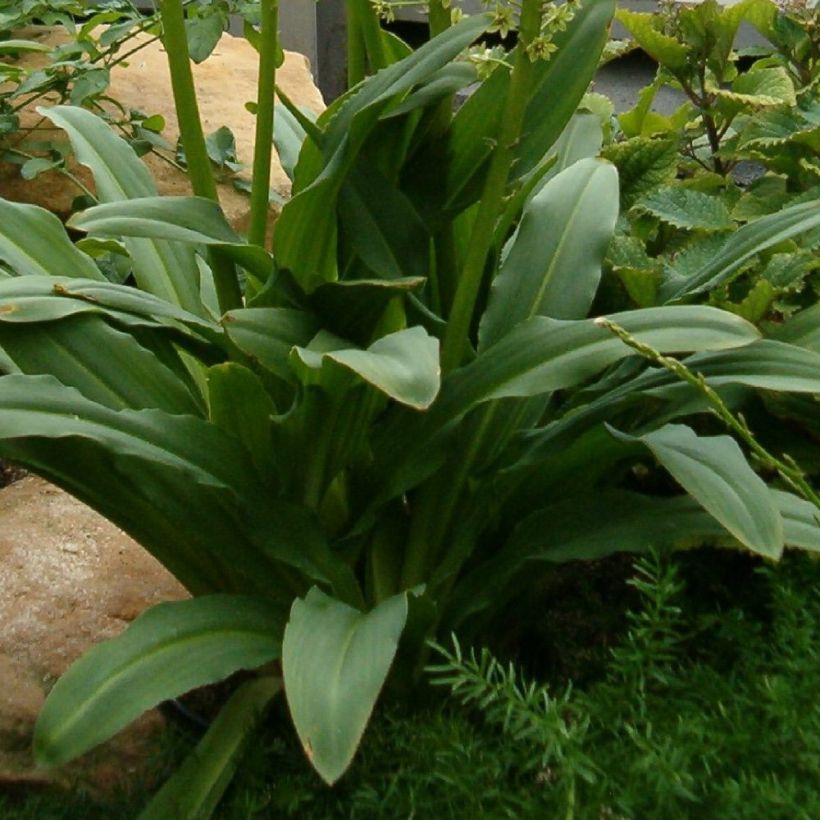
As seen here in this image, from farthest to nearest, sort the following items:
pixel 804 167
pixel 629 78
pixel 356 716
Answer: pixel 629 78 → pixel 804 167 → pixel 356 716

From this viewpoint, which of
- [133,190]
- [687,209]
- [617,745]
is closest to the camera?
[617,745]

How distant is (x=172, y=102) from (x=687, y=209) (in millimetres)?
1654

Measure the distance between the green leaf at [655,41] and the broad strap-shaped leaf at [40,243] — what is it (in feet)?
3.84

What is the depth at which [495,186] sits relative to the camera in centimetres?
150

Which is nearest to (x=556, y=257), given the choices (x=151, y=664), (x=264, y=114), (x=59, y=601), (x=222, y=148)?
(x=264, y=114)

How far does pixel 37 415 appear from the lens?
1.41 metres

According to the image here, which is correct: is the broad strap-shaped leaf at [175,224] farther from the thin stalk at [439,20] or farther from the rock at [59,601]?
the rock at [59,601]

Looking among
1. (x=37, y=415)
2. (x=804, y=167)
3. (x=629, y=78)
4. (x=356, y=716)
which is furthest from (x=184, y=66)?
(x=629, y=78)

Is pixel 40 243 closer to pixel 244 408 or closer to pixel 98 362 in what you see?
pixel 98 362

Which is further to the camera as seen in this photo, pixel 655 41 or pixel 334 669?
pixel 655 41

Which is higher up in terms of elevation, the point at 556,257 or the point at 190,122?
the point at 190,122

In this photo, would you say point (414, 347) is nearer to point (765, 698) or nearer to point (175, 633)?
point (175, 633)

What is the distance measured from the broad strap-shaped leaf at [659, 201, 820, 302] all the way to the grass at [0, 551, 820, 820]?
16.3 inches

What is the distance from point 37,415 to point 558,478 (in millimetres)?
691
